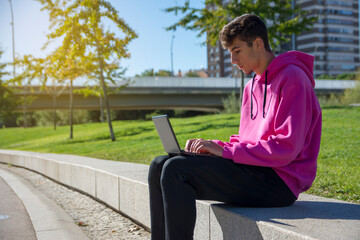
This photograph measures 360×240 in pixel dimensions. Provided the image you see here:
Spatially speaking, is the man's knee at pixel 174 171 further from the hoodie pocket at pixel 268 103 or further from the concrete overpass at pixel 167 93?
the concrete overpass at pixel 167 93

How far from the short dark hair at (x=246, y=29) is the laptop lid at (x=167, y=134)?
2.08 feet

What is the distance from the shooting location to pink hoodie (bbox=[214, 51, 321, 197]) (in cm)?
229

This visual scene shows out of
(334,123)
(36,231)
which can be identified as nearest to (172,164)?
(36,231)

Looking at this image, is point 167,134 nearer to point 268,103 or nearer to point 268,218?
point 268,103

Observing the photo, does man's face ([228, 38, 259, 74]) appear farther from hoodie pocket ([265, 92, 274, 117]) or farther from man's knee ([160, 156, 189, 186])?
man's knee ([160, 156, 189, 186])

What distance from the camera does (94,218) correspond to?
195 inches

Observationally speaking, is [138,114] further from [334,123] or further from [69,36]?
[334,123]

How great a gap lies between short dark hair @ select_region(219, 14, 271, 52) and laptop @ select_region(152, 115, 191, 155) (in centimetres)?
64

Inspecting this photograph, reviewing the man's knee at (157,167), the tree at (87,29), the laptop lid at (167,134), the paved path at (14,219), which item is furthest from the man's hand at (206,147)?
the tree at (87,29)

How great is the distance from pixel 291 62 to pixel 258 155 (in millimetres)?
598

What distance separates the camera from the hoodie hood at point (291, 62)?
8.09 feet

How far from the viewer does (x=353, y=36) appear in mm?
106875

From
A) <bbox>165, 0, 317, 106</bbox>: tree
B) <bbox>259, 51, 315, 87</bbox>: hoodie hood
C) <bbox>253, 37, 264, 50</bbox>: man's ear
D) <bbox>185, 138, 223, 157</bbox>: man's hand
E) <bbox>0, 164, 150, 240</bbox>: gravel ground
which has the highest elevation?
<bbox>165, 0, 317, 106</bbox>: tree

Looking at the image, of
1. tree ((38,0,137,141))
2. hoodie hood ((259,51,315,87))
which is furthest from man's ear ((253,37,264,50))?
tree ((38,0,137,141))
